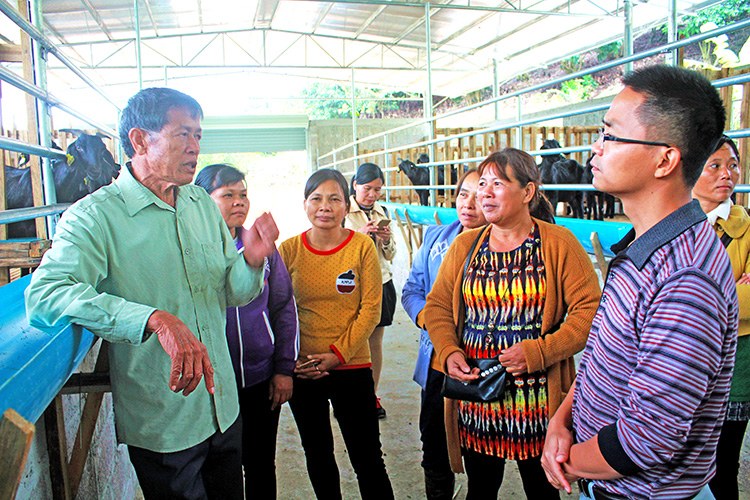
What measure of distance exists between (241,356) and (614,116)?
1558mm

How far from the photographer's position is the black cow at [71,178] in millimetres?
3077

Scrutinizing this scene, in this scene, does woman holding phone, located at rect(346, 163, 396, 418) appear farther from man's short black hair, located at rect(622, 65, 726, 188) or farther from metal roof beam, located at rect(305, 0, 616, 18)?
metal roof beam, located at rect(305, 0, 616, 18)

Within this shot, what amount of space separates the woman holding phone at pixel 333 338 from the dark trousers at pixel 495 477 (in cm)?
41

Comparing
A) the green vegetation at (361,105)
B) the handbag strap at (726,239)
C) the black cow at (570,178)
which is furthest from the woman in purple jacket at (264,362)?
the green vegetation at (361,105)

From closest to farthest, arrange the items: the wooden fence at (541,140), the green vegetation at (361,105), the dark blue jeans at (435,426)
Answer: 1. the dark blue jeans at (435,426)
2. the wooden fence at (541,140)
3. the green vegetation at (361,105)

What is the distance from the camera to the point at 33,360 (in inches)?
40.8

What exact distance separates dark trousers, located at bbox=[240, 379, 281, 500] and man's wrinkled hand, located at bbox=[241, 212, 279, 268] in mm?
720

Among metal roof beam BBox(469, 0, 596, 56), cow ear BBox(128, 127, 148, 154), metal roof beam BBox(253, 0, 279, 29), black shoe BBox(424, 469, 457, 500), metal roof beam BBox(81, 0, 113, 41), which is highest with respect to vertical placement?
metal roof beam BBox(253, 0, 279, 29)

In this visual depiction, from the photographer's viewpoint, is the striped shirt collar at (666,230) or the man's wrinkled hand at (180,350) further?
the man's wrinkled hand at (180,350)

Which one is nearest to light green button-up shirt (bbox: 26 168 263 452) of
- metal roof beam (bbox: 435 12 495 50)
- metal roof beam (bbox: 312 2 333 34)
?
metal roof beam (bbox: 312 2 333 34)

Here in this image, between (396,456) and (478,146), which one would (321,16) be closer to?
(478,146)

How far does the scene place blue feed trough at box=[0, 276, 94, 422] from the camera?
0.93m

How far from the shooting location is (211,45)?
13398 mm

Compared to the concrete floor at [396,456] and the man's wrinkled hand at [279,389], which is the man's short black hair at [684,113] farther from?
the concrete floor at [396,456]
